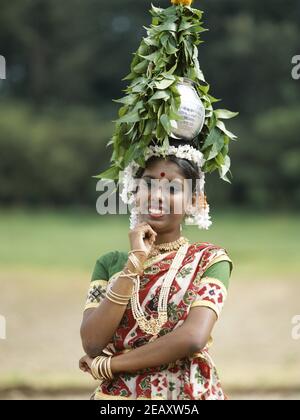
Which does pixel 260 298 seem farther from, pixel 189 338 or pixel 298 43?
pixel 298 43

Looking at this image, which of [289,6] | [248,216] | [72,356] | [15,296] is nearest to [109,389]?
[72,356]

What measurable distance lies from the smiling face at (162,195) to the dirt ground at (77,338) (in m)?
3.53

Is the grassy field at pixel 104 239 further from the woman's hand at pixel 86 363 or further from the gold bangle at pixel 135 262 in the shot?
the gold bangle at pixel 135 262

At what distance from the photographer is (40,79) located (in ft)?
91.5

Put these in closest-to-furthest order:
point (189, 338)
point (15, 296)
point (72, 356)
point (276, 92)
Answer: point (189, 338)
point (72, 356)
point (15, 296)
point (276, 92)

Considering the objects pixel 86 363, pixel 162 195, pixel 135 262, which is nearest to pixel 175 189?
pixel 162 195

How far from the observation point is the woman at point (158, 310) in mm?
2820

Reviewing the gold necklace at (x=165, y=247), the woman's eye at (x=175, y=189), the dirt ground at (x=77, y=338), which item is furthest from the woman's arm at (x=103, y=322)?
the dirt ground at (x=77, y=338)

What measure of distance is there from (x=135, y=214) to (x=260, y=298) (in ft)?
28.3

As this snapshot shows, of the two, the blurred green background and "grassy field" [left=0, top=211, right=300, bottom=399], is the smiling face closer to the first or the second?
"grassy field" [left=0, top=211, right=300, bottom=399]

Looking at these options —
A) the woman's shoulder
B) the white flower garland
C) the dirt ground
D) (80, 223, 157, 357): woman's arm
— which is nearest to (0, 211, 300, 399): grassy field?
the dirt ground

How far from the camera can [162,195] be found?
9.66 ft

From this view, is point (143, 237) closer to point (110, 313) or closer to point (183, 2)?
point (110, 313)

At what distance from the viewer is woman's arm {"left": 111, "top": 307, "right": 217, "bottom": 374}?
2787mm
